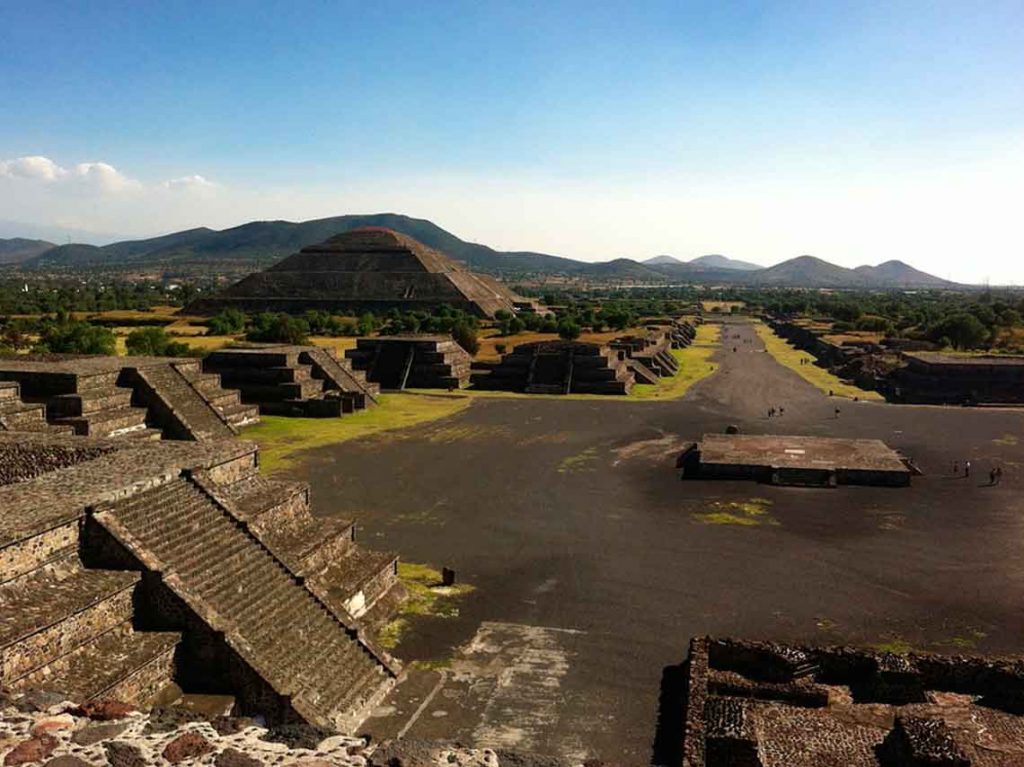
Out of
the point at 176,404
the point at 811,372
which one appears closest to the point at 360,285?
the point at 811,372

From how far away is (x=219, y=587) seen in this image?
14.0m

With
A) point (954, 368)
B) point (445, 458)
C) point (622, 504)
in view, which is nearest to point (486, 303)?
point (954, 368)

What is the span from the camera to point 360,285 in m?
120

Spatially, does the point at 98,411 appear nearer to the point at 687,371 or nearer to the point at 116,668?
the point at 116,668

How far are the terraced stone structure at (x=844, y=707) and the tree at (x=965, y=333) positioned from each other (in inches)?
2709

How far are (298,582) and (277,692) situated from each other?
3.16 meters

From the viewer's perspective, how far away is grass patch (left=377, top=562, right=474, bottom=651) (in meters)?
16.3

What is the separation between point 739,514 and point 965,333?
60.0 meters

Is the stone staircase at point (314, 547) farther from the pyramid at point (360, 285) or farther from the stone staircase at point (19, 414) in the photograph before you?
the pyramid at point (360, 285)

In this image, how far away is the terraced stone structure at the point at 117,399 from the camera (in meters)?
29.5

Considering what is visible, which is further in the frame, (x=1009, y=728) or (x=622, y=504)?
(x=622, y=504)

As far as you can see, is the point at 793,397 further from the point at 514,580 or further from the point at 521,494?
the point at 514,580

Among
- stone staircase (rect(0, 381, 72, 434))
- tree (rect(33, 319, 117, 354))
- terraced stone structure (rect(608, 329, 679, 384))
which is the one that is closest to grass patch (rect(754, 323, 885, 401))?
terraced stone structure (rect(608, 329, 679, 384))

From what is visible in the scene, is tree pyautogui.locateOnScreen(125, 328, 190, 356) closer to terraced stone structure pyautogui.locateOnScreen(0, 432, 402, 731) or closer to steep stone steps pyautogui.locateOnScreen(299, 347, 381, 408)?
steep stone steps pyautogui.locateOnScreen(299, 347, 381, 408)
